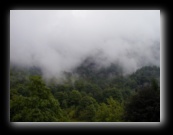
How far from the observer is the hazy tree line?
301 inches

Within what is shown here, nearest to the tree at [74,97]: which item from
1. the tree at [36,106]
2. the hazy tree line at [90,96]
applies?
the hazy tree line at [90,96]

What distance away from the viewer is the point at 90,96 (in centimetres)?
771

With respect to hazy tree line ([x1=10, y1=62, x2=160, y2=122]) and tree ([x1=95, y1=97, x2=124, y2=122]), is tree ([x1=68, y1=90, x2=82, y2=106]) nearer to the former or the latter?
hazy tree line ([x1=10, y1=62, x2=160, y2=122])

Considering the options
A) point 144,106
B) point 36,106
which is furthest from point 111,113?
point 36,106

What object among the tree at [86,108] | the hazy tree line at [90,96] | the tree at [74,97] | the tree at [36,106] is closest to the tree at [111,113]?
the hazy tree line at [90,96]

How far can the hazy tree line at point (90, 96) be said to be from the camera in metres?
7.63

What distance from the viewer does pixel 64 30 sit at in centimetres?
766

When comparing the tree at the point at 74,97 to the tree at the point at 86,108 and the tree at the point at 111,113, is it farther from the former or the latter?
the tree at the point at 111,113

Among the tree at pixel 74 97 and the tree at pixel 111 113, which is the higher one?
the tree at pixel 74 97

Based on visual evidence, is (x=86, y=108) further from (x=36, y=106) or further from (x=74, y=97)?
(x=36, y=106)

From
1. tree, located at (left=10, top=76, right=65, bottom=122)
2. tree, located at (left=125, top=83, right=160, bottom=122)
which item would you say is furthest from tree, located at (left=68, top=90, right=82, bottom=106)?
tree, located at (left=125, top=83, right=160, bottom=122)
